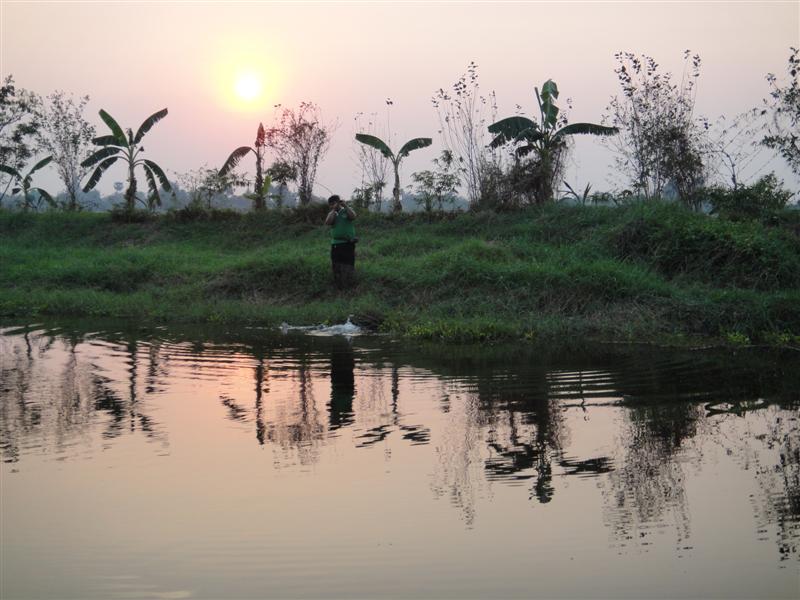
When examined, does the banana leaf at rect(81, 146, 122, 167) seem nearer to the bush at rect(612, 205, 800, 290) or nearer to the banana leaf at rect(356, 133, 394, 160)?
the banana leaf at rect(356, 133, 394, 160)

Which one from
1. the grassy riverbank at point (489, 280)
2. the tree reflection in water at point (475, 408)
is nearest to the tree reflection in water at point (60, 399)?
the tree reflection in water at point (475, 408)

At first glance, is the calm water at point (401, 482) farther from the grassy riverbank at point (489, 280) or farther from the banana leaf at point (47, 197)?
the banana leaf at point (47, 197)

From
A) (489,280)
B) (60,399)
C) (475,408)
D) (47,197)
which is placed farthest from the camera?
(47,197)

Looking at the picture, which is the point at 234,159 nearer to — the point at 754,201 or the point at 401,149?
the point at 401,149

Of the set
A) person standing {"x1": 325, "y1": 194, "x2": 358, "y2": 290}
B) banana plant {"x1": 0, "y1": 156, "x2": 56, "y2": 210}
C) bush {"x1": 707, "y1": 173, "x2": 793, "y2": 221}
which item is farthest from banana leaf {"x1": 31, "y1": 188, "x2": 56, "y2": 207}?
bush {"x1": 707, "y1": 173, "x2": 793, "y2": 221}

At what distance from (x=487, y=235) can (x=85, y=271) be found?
9222 millimetres

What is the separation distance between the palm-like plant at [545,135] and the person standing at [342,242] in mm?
7605

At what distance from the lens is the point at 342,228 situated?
15.7m

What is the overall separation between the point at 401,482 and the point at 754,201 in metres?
Result: 15.2

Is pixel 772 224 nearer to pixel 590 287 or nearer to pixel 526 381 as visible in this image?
pixel 590 287

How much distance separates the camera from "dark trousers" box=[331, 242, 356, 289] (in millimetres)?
15984

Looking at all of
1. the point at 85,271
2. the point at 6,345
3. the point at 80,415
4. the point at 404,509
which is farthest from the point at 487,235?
the point at 404,509

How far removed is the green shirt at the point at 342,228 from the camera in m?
15.6

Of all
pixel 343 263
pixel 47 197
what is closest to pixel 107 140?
pixel 47 197
